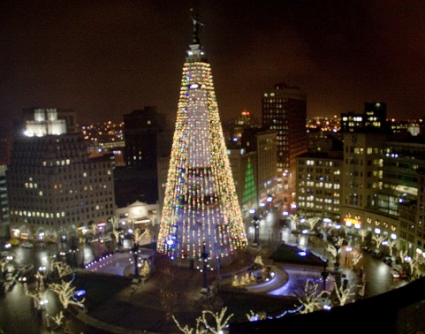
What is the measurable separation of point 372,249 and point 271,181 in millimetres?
49289

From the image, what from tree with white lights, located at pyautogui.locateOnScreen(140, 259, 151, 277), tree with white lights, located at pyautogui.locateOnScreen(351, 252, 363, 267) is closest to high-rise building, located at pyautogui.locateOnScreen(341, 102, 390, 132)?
tree with white lights, located at pyautogui.locateOnScreen(351, 252, 363, 267)

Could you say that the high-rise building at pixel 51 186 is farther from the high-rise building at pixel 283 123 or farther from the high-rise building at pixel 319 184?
the high-rise building at pixel 283 123

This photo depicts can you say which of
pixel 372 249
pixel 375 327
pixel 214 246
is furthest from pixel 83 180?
pixel 375 327

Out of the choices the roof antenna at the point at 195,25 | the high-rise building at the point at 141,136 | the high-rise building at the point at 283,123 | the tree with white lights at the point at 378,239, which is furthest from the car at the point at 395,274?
the high-rise building at the point at 141,136

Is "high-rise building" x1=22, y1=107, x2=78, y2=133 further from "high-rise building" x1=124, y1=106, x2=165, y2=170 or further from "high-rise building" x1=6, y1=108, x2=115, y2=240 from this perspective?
"high-rise building" x1=124, y1=106, x2=165, y2=170

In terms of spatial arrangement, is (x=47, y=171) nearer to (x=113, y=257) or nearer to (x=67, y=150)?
(x=67, y=150)

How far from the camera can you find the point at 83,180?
83375 millimetres

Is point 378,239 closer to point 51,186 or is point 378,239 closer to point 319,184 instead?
point 319,184

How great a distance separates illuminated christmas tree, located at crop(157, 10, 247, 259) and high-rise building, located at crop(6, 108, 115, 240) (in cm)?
3168

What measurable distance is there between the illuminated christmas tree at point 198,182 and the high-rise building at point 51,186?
31682mm

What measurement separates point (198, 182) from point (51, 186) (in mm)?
36063

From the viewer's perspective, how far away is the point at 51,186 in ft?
259

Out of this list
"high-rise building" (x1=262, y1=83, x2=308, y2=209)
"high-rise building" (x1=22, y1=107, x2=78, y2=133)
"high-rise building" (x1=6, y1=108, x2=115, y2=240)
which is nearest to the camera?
"high-rise building" (x1=6, y1=108, x2=115, y2=240)

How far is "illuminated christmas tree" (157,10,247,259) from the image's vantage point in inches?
1971
